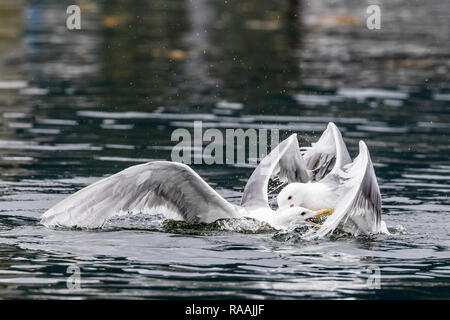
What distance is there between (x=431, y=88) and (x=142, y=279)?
13687mm

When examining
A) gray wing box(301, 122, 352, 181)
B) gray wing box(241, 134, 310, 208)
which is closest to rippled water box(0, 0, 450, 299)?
gray wing box(241, 134, 310, 208)

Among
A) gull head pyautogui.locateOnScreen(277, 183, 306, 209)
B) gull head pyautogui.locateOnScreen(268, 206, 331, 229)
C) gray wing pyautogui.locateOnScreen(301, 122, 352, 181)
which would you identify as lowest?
Result: gull head pyautogui.locateOnScreen(268, 206, 331, 229)

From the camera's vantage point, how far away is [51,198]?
523 inches

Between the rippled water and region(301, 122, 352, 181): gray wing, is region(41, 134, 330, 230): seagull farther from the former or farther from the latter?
region(301, 122, 352, 181): gray wing

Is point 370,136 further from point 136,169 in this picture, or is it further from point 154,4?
point 154,4

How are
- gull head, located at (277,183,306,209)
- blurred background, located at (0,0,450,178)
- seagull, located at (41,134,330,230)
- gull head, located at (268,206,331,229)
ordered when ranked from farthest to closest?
1. blurred background, located at (0,0,450,178)
2. gull head, located at (277,183,306,209)
3. gull head, located at (268,206,331,229)
4. seagull, located at (41,134,330,230)

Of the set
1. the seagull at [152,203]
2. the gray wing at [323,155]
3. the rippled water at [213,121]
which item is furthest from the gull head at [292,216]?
the gray wing at [323,155]

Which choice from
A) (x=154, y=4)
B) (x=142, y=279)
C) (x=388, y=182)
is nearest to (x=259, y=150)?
(x=388, y=182)

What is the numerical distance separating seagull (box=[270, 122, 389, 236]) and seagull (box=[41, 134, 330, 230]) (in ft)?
1.14

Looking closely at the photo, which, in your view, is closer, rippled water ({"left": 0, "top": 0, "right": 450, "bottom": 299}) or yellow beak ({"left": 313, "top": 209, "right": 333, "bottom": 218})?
rippled water ({"left": 0, "top": 0, "right": 450, "bottom": 299})

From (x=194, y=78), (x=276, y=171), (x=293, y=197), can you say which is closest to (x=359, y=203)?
(x=293, y=197)

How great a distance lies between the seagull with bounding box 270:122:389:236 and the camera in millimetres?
11258

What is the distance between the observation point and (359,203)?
11.4m

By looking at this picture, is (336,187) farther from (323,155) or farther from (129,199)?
(129,199)
